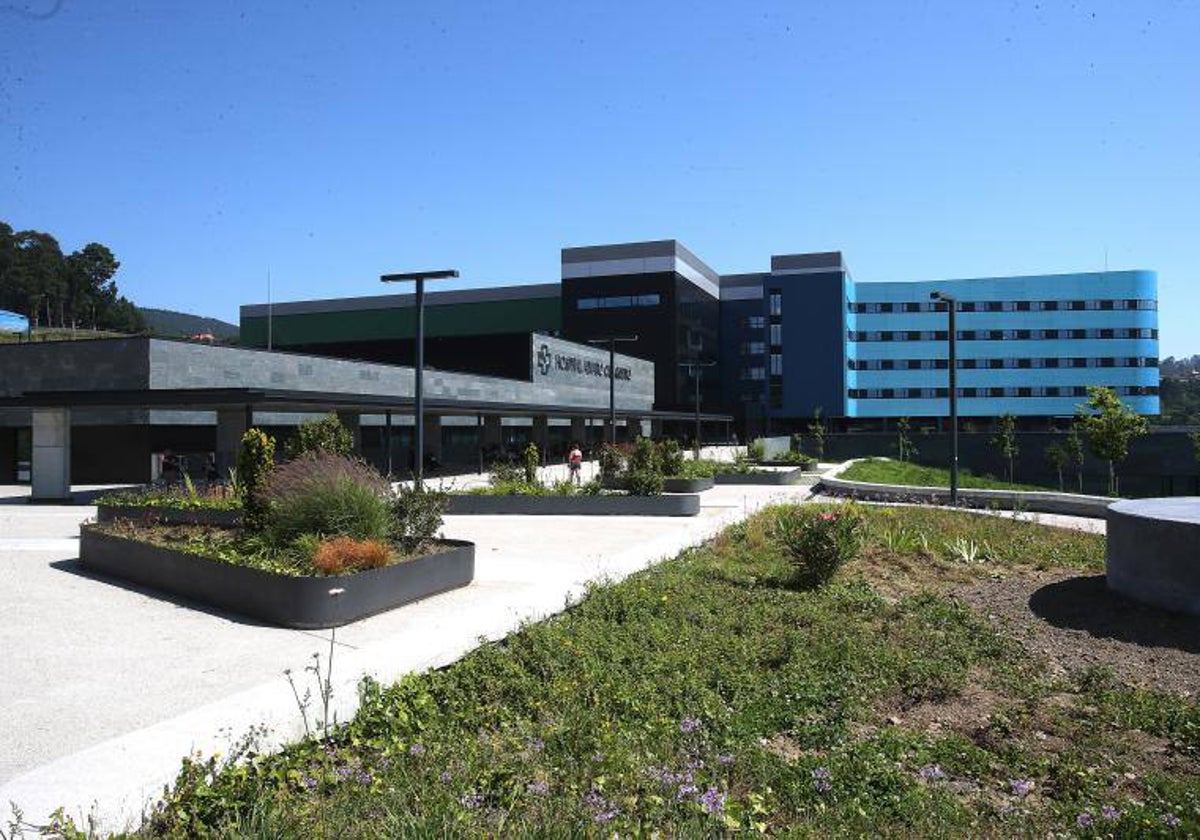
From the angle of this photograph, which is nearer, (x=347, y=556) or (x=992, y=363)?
(x=347, y=556)

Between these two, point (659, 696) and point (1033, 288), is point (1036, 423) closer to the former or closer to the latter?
point (1033, 288)

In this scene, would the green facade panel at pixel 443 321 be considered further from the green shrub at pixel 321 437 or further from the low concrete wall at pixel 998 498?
the green shrub at pixel 321 437

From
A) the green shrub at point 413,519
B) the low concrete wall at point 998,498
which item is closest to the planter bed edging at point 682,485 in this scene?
the low concrete wall at point 998,498

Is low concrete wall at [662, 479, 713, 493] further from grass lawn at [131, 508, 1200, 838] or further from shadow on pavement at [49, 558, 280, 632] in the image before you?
grass lawn at [131, 508, 1200, 838]

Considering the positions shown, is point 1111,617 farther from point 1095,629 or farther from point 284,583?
point 284,583

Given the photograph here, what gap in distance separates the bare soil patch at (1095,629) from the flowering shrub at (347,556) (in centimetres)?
745

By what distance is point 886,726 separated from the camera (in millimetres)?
6051

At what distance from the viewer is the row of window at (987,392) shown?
293 ft

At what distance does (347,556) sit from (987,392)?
9295 cm

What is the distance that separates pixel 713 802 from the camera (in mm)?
4348

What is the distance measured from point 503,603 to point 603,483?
51.6 ft

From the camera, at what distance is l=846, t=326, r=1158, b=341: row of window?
89.2m

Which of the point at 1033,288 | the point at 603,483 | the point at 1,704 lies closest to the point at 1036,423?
the point at 1033,288

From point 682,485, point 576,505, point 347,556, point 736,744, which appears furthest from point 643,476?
point 736,744
